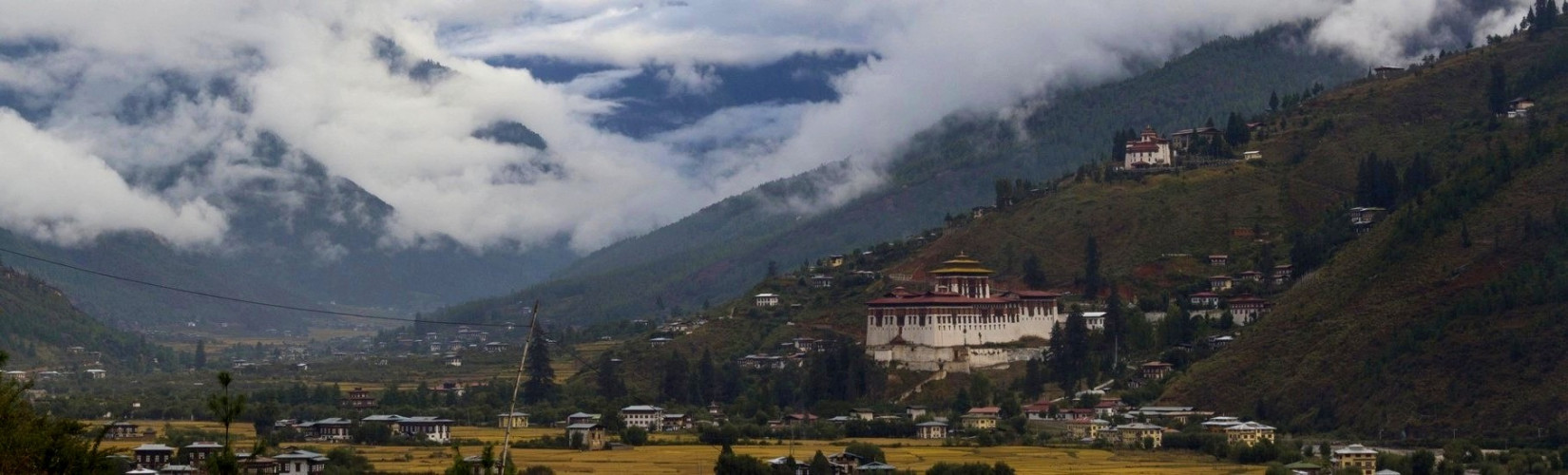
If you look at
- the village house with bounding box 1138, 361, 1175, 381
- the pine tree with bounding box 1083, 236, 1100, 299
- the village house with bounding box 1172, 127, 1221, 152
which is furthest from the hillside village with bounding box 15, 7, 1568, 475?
the village house with bounding box 1172, 127, 1221, 152

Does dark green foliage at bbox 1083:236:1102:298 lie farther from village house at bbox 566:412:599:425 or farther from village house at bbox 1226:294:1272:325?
village house at bbox 566:412:599:425

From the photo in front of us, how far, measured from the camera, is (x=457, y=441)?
106m

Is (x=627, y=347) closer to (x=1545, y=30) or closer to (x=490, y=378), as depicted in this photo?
(x=490, y=378)

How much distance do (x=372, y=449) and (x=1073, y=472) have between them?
1317 inches

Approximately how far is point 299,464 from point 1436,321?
57.5 metres

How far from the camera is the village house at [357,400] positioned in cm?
13388

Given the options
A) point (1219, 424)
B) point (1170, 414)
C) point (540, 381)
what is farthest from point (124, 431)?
point (1219, 424)

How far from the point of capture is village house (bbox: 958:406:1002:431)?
11675 cm

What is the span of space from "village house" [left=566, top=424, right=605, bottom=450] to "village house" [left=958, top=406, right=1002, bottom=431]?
20.2 metres

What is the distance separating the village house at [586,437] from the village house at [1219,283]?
51.0m

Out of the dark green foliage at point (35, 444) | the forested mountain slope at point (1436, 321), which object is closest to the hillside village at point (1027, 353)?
the forested mountain slope at point (1436, 321)

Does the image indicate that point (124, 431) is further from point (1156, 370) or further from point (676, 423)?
point (1156, 370)

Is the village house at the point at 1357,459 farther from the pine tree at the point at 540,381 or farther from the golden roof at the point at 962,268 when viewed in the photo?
the pine tree at the point at 540,381

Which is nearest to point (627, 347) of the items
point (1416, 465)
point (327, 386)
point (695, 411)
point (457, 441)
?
point (327, 386)
